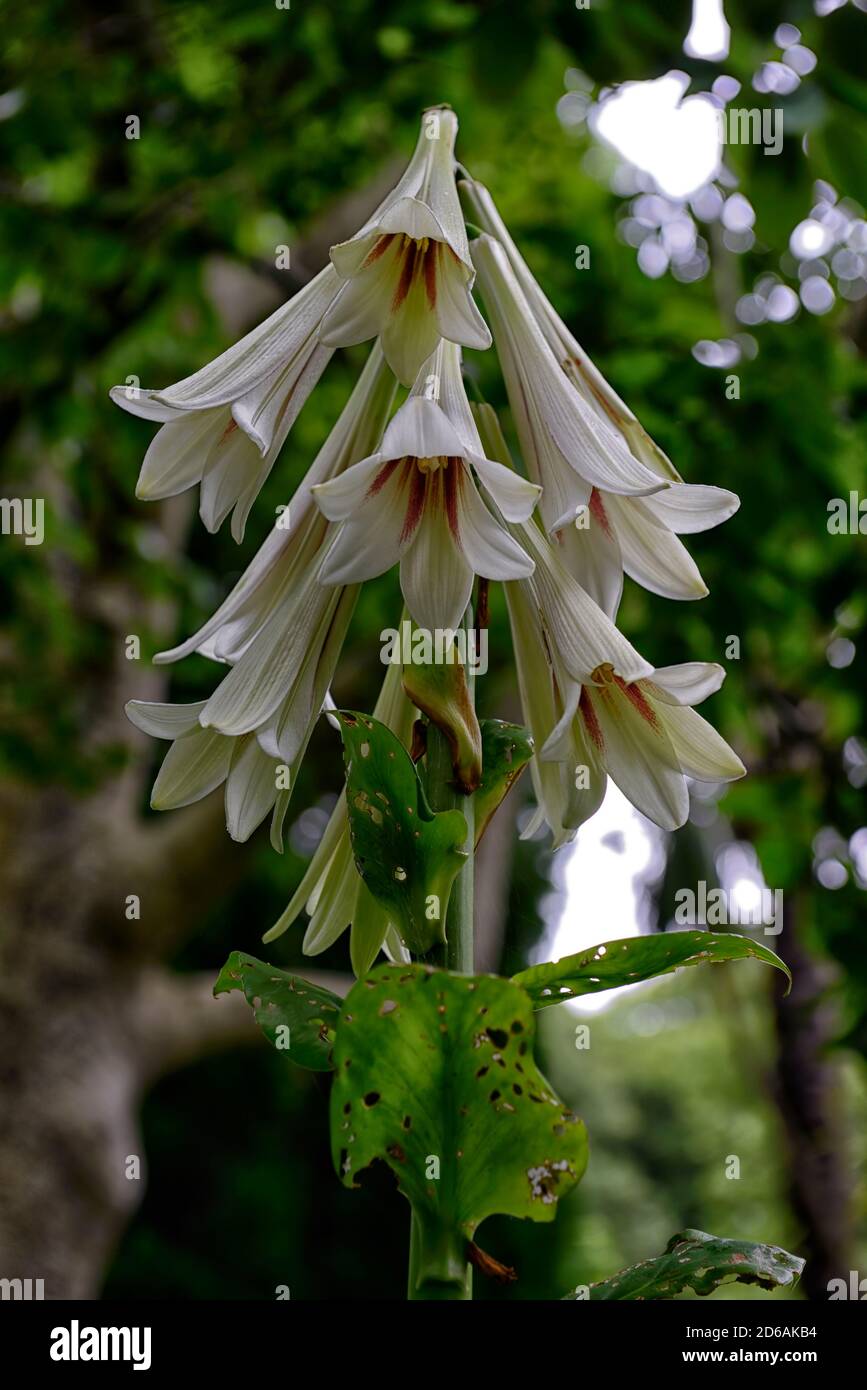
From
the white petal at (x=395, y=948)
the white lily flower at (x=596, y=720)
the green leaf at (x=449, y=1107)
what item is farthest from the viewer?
the white petal at (x=395, y=948)

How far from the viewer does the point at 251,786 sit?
0.69m

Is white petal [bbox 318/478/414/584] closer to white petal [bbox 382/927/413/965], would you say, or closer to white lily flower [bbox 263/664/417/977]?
white lily flower [bbox 263/664/417/977]

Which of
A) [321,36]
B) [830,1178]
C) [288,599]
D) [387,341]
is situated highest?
[321,36]

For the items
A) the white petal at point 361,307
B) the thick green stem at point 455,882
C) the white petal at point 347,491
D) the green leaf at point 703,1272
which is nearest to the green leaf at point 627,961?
the thick green stem at point 455,882

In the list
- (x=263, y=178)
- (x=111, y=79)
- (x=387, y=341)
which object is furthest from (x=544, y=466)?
(x=111, y=79)

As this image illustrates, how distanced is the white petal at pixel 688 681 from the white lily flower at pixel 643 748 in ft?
0.09

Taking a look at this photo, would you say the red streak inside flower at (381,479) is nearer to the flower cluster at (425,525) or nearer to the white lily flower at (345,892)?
the flower cluster at (425,525)

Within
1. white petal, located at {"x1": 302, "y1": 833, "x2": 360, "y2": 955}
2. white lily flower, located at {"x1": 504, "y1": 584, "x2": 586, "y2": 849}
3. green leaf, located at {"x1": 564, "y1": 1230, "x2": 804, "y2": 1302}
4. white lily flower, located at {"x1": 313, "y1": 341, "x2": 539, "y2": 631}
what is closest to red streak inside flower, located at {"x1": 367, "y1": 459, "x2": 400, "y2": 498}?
white lily flower, located at {"x1": 313, "y1": 341, "x2": 539, "y2": 631}

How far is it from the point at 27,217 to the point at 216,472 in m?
2.44

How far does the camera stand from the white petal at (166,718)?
667 millimetres

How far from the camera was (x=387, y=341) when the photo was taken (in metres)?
0.67

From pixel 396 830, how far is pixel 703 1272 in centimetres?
27

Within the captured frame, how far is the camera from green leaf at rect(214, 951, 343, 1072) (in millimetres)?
619
